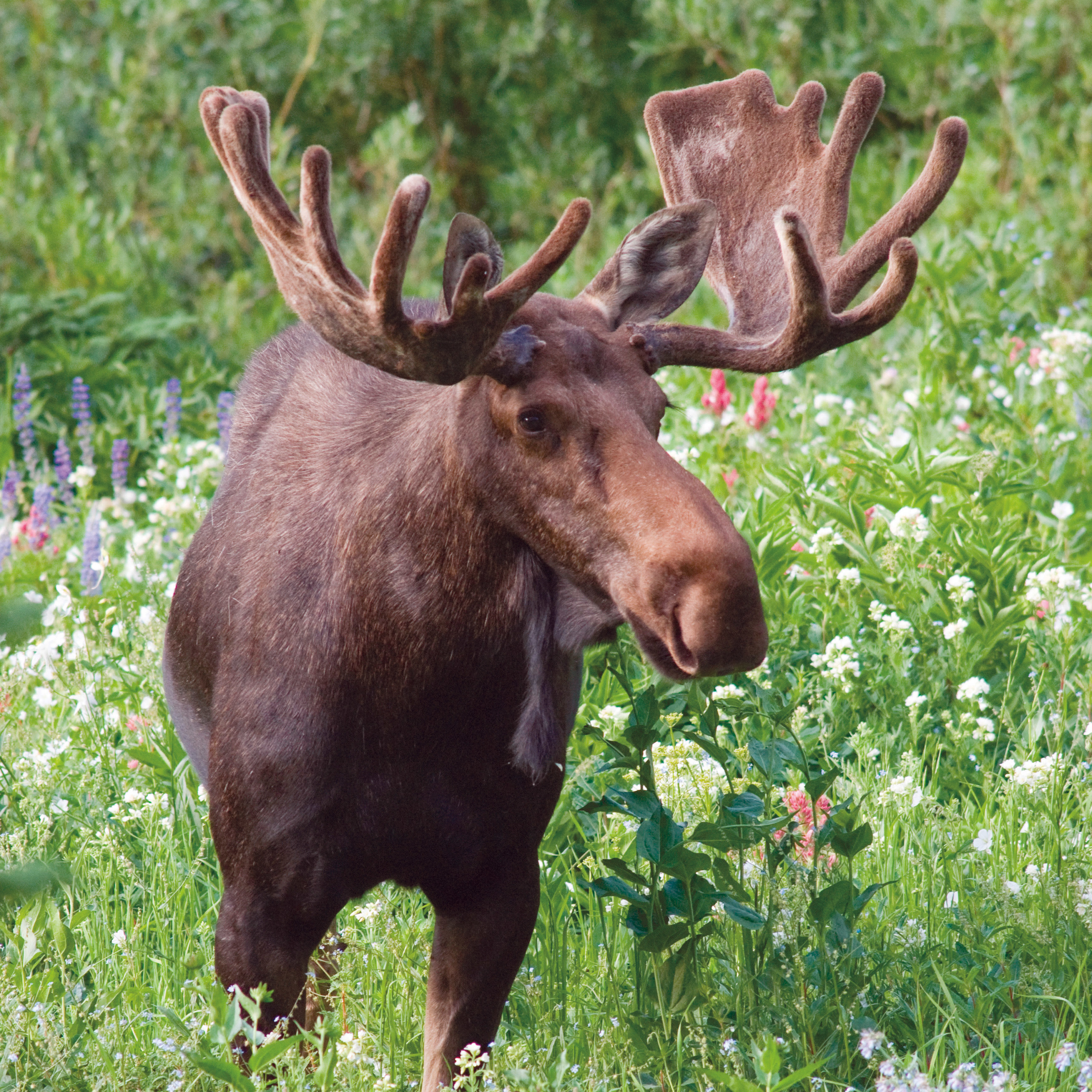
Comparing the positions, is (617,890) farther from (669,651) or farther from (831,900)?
(669,651)

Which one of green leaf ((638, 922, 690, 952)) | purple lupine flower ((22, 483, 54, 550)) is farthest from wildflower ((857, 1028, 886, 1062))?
purple lupine flower ((22, 483, 54, 550))

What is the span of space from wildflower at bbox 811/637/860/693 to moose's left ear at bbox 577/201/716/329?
4.49ft

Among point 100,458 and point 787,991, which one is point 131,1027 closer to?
point 787,991

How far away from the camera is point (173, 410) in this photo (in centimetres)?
588

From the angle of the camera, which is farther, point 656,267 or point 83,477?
point 83,477

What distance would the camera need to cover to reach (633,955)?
9.50ft

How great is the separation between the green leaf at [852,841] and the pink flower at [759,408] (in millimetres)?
2928

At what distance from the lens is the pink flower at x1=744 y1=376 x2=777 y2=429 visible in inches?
215

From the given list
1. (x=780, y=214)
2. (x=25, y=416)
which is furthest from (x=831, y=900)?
(x=25, y=416)

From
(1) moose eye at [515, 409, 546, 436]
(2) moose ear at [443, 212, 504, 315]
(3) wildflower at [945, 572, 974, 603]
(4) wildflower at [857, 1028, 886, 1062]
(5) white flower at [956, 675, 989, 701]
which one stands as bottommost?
(5) white flower at [956, 675, 989, 701]

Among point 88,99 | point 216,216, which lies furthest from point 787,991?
point 88,99

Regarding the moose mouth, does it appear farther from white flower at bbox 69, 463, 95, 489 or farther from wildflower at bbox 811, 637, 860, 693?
white flower at bbox 69, 463, 95, 489

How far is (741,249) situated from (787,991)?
145 cm

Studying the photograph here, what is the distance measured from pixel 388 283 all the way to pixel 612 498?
0.47 m
